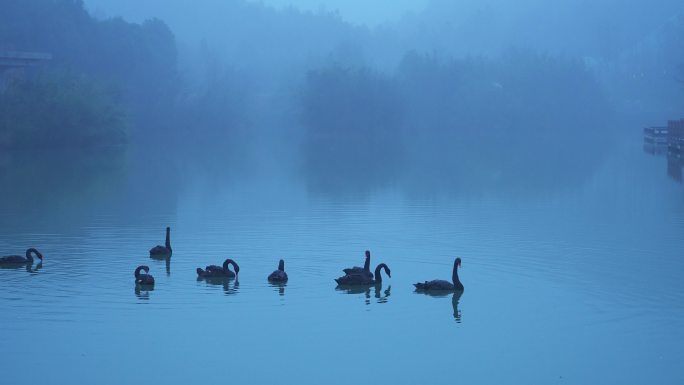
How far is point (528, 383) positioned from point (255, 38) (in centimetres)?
9595

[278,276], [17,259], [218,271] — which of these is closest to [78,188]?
[17,259]

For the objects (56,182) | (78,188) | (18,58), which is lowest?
(78,188)

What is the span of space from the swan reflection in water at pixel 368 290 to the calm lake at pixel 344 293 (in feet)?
0.23

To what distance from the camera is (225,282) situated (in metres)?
14.5

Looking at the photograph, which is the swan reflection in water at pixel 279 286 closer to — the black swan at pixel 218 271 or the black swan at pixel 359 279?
the black swan at pixel 218 271

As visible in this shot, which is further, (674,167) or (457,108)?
(457,108)

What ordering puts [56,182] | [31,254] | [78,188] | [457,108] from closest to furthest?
[31,254]
[78,188]
[56,182]
[457,108]

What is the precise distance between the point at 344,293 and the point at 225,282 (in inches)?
66.4

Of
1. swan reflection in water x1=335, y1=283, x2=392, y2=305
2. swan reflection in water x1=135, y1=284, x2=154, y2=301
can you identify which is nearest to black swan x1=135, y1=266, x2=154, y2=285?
swan reflection in water x1=135, y1=284, x2=154, y2=301

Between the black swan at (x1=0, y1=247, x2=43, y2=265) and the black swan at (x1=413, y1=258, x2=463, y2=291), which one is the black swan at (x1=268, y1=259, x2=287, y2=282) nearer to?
the black swan at (x1=413, y1=258, x2=463, y2=291)

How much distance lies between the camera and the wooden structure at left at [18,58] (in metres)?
51.1

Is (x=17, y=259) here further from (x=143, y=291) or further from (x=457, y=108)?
(x=457, y=108)

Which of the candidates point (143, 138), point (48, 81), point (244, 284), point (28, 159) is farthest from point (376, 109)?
point (244, 284)

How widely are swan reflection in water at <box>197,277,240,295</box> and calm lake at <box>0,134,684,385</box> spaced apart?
0.17ft
